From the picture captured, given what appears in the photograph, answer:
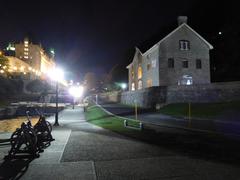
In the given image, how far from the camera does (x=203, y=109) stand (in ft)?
88.4

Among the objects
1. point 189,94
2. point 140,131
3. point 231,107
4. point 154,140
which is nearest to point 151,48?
point 189,94

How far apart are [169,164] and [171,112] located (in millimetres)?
Answer: 21230

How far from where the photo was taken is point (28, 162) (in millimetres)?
8859

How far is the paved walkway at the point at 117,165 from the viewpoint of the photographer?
7293mm

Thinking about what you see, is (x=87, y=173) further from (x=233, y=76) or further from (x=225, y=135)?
(x=233, y=76)

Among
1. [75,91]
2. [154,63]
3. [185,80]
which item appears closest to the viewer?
[185,80]

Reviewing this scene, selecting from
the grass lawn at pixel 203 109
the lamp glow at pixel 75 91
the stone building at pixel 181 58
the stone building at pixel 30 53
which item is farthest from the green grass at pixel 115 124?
the stone building at pixel 30 53

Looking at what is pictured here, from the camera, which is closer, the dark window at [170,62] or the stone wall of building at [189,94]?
the stone wall of building at [189,94]

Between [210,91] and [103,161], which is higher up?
[210,91]

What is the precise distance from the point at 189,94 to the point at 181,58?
11890 millimetres

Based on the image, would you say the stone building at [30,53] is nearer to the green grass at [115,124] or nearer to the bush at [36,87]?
the bush at [36,87]

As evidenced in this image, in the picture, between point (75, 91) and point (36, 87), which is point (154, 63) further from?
point (36, 87)

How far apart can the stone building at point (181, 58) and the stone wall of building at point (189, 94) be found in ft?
16.8

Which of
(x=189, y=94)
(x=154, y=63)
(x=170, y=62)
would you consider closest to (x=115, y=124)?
(x=189, y=94)
